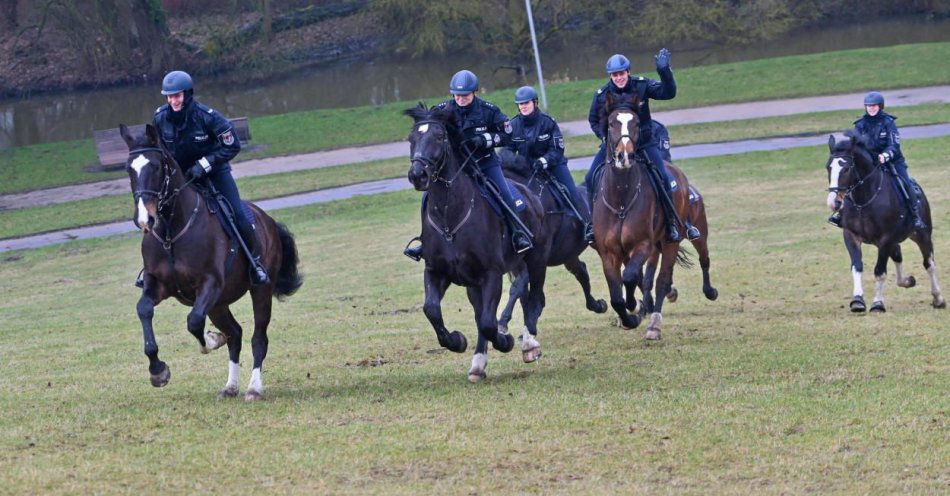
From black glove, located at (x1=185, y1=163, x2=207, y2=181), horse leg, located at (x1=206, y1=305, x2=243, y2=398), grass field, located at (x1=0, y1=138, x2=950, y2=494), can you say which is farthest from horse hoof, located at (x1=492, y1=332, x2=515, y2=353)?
black glove, located at (x1=185, y1=163, x2=207, y2=181)

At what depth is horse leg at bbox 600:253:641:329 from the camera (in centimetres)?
1421

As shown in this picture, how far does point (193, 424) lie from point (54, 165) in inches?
1253

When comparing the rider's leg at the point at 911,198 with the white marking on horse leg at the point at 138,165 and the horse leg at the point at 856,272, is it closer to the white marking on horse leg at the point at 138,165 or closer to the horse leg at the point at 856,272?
the horse leg at the point at 856,272

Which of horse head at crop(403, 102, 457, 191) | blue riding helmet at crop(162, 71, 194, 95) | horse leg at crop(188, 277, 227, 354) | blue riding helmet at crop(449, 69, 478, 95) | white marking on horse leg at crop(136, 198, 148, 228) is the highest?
blue riding helmet at crop(162, 71, 194, 95)

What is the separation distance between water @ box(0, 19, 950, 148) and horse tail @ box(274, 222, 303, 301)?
37.8m

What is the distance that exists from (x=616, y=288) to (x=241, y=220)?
14.1ft

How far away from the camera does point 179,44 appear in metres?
60.5

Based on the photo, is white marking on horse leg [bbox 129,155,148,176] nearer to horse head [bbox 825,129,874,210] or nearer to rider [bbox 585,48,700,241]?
rider [bbox 585,48,700,241]

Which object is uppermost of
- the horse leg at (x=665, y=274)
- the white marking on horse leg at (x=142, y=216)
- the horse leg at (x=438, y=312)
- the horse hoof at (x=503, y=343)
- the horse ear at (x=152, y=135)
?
the horse ear at (x=152, y=135)

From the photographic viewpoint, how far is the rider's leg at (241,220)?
12664 mm

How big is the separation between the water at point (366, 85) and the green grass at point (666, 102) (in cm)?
645

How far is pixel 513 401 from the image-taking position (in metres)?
11.2

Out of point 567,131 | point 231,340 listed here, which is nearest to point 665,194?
point 231,340

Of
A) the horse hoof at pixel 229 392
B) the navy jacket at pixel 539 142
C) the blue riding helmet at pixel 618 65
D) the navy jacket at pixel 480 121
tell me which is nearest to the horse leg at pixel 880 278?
the navy jacket at pixel 539 142
